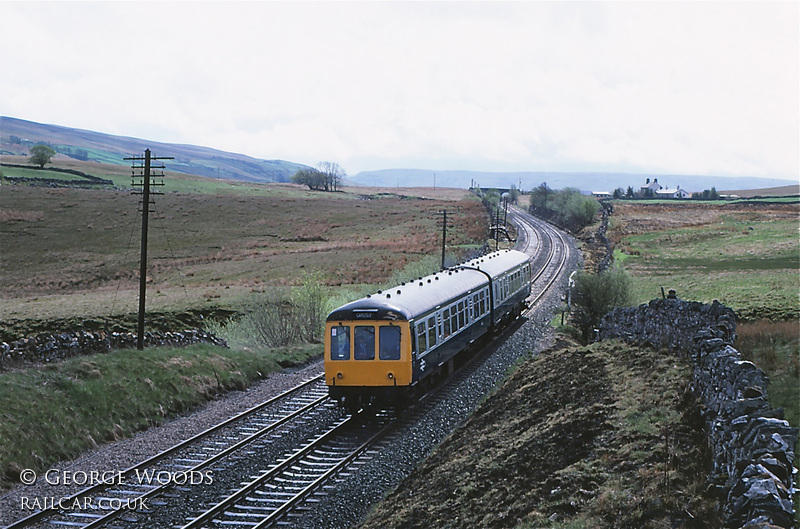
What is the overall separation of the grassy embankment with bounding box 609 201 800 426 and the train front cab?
8.14 metres

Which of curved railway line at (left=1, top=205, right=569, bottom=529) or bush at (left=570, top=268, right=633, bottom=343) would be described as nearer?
curved railway line at (left=1, top=205, right=569, bottom=529)

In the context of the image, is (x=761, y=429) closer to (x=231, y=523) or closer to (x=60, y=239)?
Result: (x=231, y=523)

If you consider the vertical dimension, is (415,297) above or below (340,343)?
above

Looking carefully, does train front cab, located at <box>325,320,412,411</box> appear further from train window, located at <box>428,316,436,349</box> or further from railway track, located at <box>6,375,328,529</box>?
train window, located at <box>428,316,436,349</box>

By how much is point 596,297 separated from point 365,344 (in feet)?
54.5

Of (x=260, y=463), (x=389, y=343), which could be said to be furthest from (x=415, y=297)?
(x=260, y=463)

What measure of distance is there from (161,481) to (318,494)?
10.7 ft

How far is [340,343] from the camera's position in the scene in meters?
20.1

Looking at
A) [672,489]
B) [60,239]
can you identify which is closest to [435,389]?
[672,489]

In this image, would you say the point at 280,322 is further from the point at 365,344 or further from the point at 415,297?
the point at 365,344

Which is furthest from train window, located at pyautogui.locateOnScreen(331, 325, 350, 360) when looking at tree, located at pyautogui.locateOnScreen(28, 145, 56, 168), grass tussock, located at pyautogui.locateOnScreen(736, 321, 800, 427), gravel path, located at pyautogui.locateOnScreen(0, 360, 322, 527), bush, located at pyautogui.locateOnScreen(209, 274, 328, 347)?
tree, located at pyautogui.locateOnScreen(28, 145, 56, 168)

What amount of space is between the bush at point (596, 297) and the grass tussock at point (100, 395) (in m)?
15.0

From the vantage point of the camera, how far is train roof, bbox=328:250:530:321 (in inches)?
782

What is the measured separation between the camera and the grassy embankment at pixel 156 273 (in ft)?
61.9
